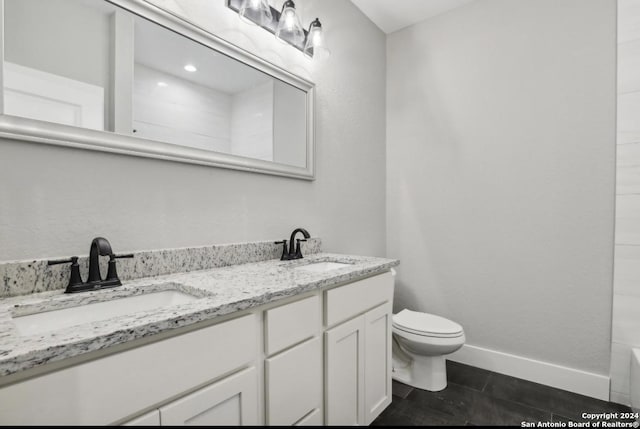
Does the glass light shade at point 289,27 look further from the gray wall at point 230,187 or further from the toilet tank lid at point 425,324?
the toilet tank lid at point 425,324

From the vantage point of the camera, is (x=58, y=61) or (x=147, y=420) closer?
(x=147, y=420)

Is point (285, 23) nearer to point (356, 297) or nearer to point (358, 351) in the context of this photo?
point (356, 297)

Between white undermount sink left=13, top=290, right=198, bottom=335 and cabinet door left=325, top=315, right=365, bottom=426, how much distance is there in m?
0.61

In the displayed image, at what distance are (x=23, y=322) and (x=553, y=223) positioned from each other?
Answer: 259cm

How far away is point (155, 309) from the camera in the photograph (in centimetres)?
82

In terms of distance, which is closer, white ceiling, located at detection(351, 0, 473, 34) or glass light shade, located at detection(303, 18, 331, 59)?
Answer: glass light shade, located at detection(303, 18, 331, 59)

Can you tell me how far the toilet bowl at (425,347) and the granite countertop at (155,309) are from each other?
646 mm

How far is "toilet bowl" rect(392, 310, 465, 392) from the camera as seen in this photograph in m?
1.90

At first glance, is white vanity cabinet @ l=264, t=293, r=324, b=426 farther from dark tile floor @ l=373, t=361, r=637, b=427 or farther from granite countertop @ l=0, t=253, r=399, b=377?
dark tile floor @ l=373, t=361, r=637, b=427

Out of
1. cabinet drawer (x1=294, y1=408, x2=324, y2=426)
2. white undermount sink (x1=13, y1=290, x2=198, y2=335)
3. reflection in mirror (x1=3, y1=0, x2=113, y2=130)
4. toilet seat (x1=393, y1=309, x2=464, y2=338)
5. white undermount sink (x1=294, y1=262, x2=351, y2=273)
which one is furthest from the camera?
toilet seat (x1=393, y1=309, x2=464, y2=338)

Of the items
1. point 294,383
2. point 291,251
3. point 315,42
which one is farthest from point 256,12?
point 294,383

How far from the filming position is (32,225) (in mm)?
1017

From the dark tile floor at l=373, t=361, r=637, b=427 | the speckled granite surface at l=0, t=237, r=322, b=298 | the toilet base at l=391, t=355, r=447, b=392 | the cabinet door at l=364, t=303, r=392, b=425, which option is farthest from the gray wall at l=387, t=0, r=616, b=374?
the speckled granite surface at l=0, t=237, r=322, b=298

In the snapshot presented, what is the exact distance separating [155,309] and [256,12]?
1502 mm
